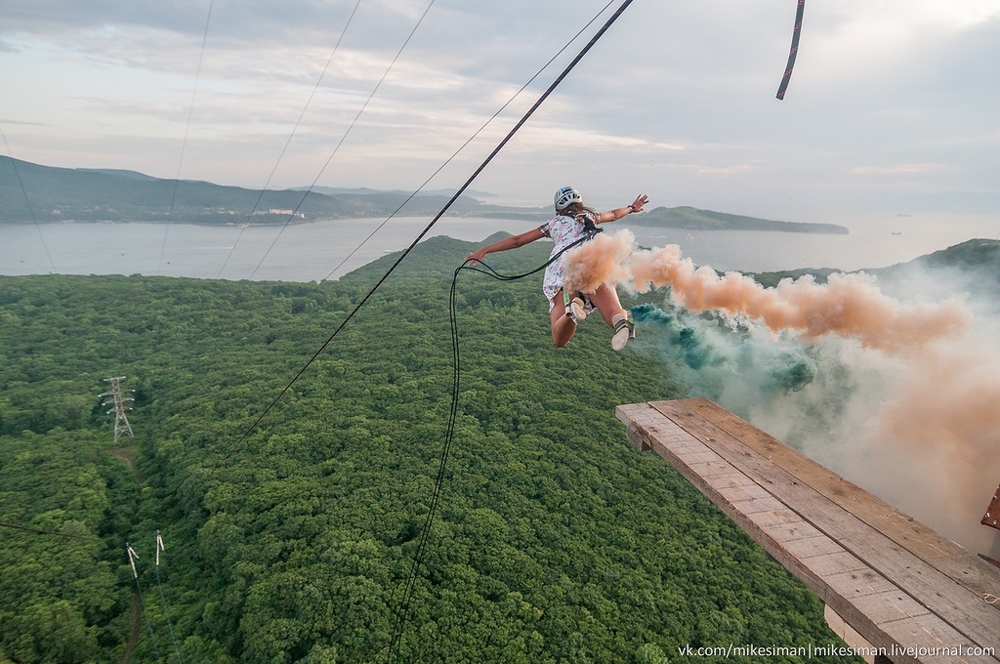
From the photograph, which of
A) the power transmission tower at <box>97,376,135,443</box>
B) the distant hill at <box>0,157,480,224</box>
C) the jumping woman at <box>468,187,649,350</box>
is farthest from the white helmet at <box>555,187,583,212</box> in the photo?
the distant hill at <box>0,157,480,224</box>

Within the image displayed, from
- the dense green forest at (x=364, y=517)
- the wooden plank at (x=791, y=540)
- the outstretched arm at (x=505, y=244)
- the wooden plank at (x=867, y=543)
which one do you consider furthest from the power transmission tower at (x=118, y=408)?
the wooden plank at (x=867, y=543)

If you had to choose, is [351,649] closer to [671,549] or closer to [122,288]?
[671,549]

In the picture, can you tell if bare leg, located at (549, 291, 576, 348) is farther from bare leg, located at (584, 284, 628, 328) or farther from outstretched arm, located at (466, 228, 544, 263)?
outstretched arm, located at (466, 228, 544, 263)

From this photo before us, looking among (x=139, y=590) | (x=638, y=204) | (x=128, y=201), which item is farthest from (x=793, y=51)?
(x=128, y=201)

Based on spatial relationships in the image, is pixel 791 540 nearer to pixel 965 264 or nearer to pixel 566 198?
pixel 566 198

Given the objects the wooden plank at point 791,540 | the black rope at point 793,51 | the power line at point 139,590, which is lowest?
the power line at point 139,590

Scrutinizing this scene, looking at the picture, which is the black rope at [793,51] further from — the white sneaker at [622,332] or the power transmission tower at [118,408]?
the power transmission tower at [118,408]

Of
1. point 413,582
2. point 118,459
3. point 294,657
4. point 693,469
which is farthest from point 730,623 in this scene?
point 118,459
